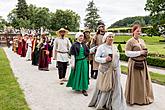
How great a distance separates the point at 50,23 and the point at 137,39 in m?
A: 66.4

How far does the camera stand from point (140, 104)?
802 cm

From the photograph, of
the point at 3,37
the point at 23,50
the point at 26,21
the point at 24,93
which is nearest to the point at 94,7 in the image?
the point at 26,21

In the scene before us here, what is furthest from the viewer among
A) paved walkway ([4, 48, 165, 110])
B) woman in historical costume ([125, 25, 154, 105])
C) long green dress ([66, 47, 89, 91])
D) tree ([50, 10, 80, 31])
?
tree ([50, 10, 80, 31])

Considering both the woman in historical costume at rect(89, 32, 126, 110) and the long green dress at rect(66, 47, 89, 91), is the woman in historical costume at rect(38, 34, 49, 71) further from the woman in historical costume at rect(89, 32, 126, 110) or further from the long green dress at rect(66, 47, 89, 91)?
the woman in historical costume at rect(89, 32, 126, 110)

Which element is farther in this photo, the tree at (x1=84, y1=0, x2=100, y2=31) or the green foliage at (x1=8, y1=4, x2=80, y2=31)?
the tree at (x1=84, y1=0, x2=100, y2=31)

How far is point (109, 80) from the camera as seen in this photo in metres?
7.23

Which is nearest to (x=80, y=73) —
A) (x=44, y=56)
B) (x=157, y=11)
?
(x=44, y=56)

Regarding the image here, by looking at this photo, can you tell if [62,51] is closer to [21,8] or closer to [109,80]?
[109,80]

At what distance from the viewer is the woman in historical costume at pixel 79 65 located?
30.9ft

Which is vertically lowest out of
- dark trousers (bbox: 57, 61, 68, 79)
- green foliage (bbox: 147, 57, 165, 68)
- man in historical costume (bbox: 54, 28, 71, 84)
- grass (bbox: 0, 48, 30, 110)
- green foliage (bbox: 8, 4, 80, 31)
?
green foliage (bbox: 147, 57, 165, 68)

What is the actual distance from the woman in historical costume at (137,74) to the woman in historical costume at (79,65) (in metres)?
1.60

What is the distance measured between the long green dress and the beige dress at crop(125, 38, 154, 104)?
158cm

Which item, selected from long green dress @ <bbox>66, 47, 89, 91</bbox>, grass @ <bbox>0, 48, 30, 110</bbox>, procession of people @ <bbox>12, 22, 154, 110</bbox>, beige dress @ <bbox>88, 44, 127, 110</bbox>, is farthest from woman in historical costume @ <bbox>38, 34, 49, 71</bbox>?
beige dress @ <bbox>88, 44, 127, 110</bbox>

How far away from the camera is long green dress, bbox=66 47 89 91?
9398 millimetres
